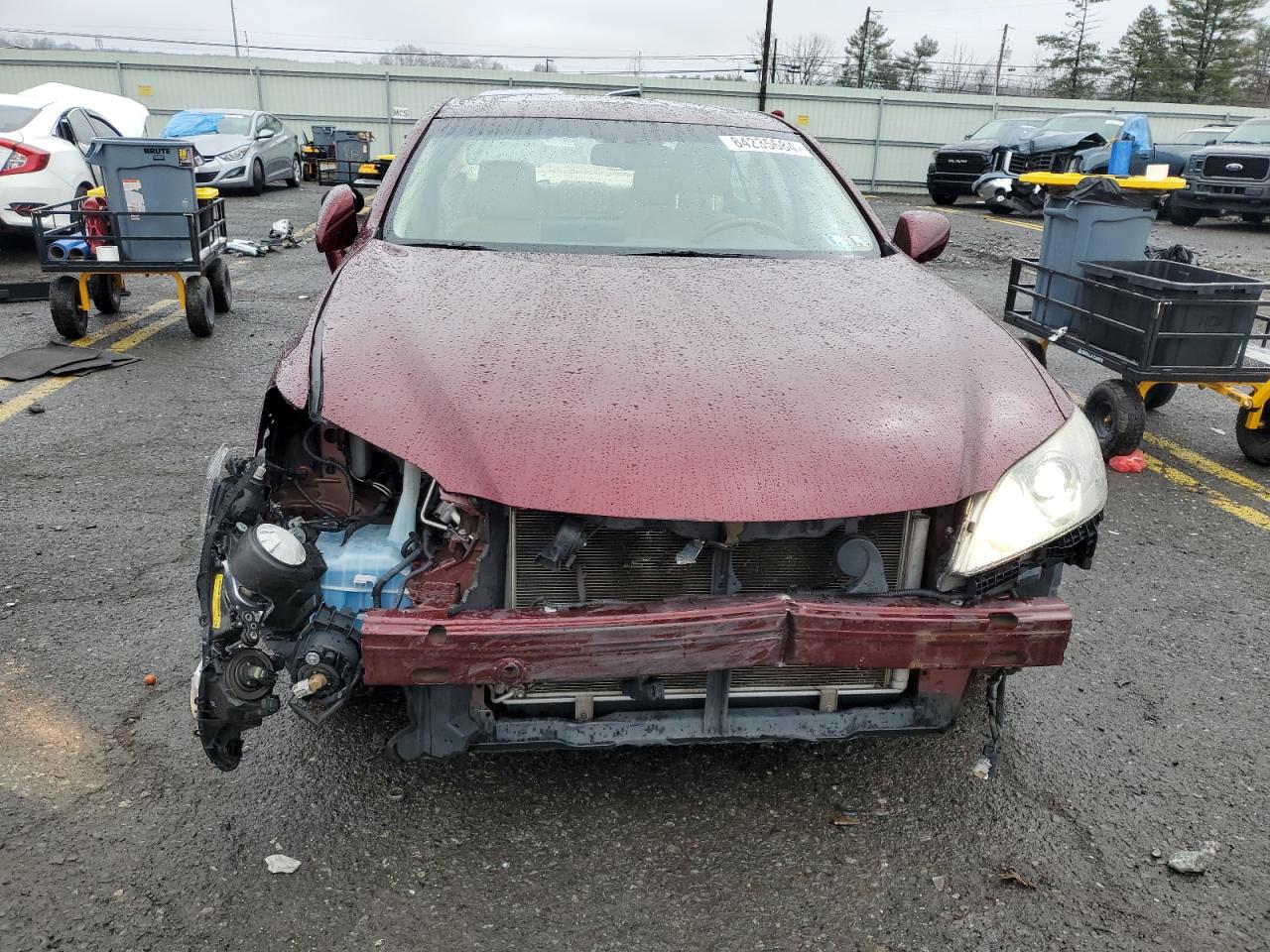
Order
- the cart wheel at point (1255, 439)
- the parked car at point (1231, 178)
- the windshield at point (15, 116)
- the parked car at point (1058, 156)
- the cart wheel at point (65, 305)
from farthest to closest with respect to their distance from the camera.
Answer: the parked car at point (1058, 156)
the parked car at point (1231, 178)
the windshield at point (15, 116)
the cart wheel at point (65, 305)
the cart wheel at point (1255, 439)

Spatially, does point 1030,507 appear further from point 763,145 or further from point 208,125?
point 208,125

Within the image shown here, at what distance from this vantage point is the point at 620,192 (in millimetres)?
3500

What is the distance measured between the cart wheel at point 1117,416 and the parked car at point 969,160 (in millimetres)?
14232

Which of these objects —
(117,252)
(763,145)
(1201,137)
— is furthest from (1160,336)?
(1201,137)

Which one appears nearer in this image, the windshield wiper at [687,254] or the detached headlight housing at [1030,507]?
the detached headlight housing at [1030,507]

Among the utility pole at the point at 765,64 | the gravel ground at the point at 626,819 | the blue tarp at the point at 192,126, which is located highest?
the utility pole at the point at 765,64

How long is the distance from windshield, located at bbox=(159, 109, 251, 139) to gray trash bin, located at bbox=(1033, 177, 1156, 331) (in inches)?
576

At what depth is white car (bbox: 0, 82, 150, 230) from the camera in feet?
30.0

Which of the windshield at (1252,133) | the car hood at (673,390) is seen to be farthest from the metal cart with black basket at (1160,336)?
the windshield at (1252,133)

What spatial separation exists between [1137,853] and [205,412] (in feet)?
16.6

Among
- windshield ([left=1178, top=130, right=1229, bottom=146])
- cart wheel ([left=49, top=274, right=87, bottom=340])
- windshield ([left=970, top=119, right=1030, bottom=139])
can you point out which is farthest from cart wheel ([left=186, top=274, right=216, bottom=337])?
windshield ([left=1178, top=130, right=1229, bottom=146])

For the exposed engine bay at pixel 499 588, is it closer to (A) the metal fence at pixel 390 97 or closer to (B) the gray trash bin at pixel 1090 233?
(B) the gray trash bin at pixel 1090 233

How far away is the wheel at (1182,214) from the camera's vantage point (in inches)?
668

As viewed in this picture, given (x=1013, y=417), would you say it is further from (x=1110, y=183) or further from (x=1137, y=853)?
(x=1110, y=183)
